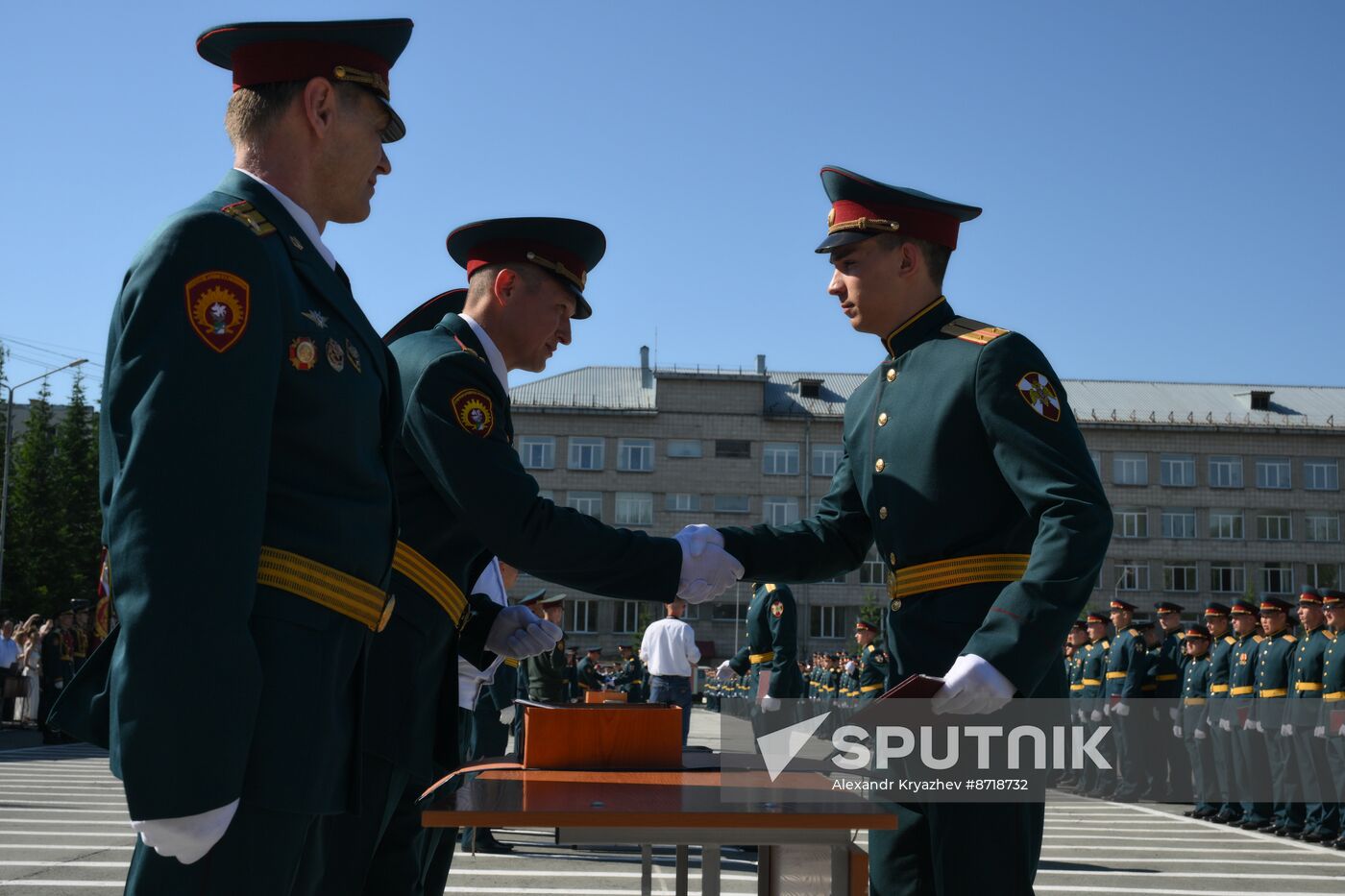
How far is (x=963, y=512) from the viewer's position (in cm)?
321

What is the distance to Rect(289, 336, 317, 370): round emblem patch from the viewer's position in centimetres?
234

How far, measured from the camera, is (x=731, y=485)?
224 feet

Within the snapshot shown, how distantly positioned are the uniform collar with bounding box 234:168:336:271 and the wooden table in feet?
3.67

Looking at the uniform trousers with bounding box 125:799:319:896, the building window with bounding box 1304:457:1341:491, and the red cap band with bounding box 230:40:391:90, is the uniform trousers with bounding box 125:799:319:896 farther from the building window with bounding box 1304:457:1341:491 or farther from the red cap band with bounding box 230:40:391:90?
the building window with bounding box 1304:457:1341:491

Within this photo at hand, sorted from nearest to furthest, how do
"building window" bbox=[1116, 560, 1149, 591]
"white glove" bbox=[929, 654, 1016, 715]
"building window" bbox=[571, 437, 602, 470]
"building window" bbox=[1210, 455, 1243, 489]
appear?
"white glove" bbox=[929, 654, 1016, 715] → "building window" bbox=[1116, 560, 1149, 591] → "building window" bbox=[571, 437, 602, 470] → "building window" bbox=[1210, 455, 1243, 489]

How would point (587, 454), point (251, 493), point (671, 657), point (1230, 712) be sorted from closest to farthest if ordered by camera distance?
point (251, 493), point (1230, 712), point (671, 657), point (587, 454)

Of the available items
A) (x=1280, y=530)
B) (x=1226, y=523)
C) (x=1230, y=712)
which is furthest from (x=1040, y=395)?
(x=1280, y=530)

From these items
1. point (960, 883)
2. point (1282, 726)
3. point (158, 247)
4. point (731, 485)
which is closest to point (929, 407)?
point (960, 883)

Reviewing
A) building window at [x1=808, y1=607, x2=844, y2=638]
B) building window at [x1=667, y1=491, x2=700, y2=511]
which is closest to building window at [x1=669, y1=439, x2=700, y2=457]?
building window at [x1=667, y1=491, x2=700, y2=511]

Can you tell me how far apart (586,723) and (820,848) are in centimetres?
57

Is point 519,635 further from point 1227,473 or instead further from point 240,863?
point 1227,473

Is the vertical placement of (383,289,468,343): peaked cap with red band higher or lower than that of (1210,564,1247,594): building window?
lower

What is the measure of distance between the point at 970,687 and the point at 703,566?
103 centimetres

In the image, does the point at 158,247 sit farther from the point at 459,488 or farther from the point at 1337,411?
the point at 1337,411
